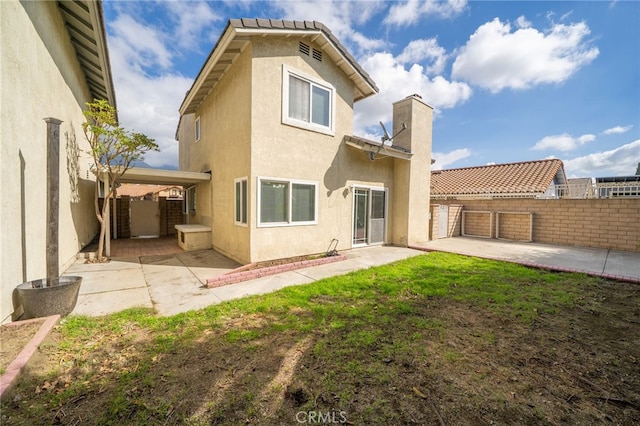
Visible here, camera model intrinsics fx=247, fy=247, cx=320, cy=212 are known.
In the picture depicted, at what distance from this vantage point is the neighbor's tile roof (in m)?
14.6

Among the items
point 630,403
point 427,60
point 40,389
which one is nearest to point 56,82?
point 40,389

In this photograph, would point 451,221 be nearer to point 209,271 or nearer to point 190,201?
point 209,271

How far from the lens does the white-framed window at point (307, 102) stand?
819 centimetres

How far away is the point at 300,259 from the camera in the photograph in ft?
28.1

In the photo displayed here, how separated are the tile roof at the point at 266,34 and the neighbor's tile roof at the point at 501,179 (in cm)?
1042

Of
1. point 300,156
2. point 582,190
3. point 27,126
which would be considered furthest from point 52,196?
point 582,190

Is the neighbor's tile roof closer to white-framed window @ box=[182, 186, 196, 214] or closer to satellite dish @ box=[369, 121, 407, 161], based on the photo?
satellite dish @ box=[369, 121, 407, 161]

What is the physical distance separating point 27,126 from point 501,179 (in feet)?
69.5

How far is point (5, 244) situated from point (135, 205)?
40.9 feet

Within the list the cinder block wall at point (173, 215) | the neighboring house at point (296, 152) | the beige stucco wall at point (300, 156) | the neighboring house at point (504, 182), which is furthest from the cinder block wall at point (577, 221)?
the cinder block wall at point (173, 215)

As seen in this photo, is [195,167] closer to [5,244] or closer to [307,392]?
[5,244]

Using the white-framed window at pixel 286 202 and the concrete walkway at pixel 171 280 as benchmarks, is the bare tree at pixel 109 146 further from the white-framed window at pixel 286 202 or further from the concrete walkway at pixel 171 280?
the white-framed window at pixel 286 202

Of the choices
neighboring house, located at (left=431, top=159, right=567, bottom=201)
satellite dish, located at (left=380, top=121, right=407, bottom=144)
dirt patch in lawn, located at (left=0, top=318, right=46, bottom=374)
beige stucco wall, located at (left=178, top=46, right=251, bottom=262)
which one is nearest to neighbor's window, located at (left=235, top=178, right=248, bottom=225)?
beige stucco wall, located at (left=178, top=46, right=251, bottom=262)

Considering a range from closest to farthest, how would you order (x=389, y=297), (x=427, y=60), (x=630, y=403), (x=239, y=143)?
(x=630, y=403)
(x=389, y=297)
(x=239, y=143)
(x=427, y=60)
